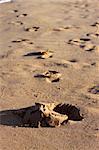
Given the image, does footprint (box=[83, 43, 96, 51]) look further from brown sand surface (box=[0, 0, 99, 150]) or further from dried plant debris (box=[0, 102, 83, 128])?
dried plant debris (box=[0, 102, 83, 128])

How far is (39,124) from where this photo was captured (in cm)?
271

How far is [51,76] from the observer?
3.63m

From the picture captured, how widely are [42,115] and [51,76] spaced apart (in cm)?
93

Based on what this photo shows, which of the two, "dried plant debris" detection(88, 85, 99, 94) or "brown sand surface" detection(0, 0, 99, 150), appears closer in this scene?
"brown sand surface" detection(0, 0, 99, 150)

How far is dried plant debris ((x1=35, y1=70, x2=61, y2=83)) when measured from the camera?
3.57 m

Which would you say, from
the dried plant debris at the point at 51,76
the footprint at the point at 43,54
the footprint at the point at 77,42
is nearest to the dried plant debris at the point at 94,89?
the dried plant debris at the point at 51,76

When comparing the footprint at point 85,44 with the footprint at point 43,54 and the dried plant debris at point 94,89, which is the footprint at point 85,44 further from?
the dried plant debris at point 94,89

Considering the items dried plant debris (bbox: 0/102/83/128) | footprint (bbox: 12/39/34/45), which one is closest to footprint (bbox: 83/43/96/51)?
footprint (bbox: 12/39/34/45)

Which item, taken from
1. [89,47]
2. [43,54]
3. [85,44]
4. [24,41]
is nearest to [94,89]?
[43,54]

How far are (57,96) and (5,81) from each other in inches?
22.3

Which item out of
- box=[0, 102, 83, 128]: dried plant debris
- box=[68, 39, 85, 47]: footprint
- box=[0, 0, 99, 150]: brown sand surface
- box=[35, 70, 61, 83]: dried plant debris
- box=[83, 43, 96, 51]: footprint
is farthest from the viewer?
box=[68, 39, 85, 47]: footprint

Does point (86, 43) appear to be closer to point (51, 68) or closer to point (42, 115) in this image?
point (51, 68)

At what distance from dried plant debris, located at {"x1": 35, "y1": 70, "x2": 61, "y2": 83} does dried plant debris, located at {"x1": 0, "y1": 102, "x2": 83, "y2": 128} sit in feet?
1.93

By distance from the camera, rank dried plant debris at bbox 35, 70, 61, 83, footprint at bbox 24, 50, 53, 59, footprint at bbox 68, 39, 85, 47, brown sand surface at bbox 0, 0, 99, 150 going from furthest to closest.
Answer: footprint at bbox 68, 39, 85, 47 < footprint at bbox 24, 50, 53, 59 < dried plant debris at bbox 35, 70, 61, 83 < brown sand surface at bbox 0, 0, 99, 150
